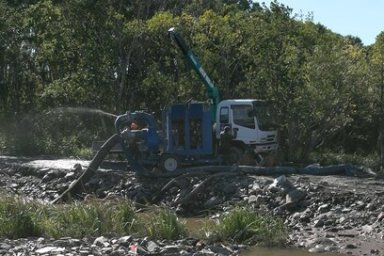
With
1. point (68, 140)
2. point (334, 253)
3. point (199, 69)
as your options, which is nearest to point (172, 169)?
point (199, 69)

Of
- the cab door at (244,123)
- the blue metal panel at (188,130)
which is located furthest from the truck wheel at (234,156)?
the blue metal panel at (188,130)

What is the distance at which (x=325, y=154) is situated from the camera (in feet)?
102

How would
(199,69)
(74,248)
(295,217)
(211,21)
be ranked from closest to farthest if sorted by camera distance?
(74,248) → (295,217) → (199,69) → (211,21)

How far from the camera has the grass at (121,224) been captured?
14.0 meters

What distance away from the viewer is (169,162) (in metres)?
21.9

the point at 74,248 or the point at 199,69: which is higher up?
the point at 199,69

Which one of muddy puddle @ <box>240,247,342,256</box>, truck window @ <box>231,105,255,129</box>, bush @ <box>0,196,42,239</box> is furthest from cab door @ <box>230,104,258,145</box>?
bush @ <box>0,196,42,239</box>

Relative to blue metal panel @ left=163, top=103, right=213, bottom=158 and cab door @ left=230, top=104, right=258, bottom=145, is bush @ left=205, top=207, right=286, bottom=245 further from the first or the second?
cab door @ left=230, top=104, right=258, bottom=145

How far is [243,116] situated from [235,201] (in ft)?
20.4

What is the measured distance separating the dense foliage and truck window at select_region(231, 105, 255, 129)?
3.65 m

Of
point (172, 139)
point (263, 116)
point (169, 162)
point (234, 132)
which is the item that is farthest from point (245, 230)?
point (263, 116)

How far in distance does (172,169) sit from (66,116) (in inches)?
677

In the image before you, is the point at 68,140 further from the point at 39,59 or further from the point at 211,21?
the point at 211,21

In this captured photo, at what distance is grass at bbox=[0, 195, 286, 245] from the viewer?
14.0 metres
